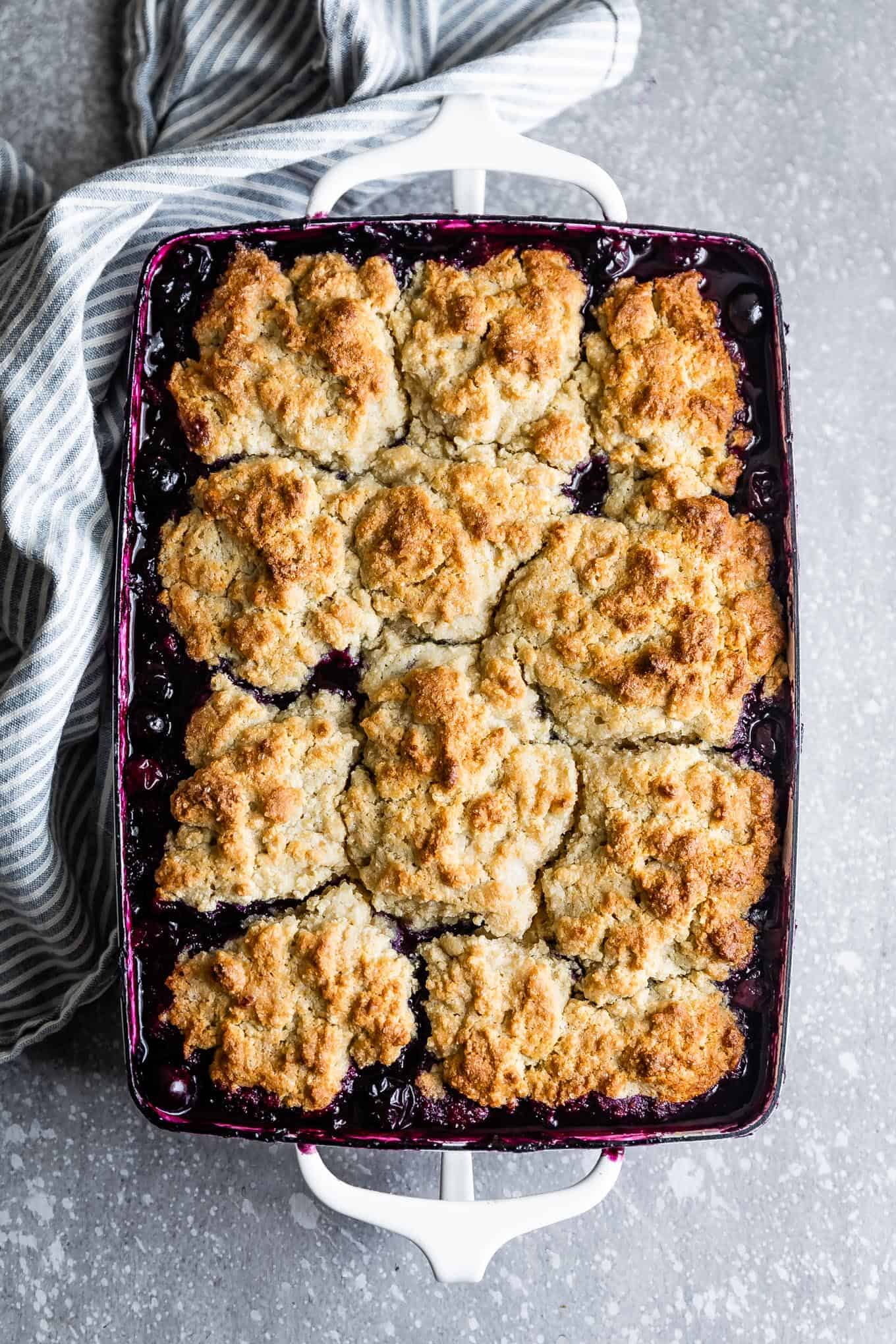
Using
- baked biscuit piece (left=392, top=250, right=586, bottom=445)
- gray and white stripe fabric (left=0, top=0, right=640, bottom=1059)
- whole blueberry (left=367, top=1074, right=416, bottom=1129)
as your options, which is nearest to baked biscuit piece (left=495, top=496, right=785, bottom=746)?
baked biscuit piece (left=392, top=250, right=586, bottom=445)

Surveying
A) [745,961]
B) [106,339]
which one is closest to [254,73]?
[106,339]

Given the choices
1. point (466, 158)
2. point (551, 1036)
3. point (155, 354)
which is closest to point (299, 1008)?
point (551, 1036)

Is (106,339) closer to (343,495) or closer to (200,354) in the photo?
(200,354)

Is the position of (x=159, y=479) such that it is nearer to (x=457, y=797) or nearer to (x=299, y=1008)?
(x=457, y=797)

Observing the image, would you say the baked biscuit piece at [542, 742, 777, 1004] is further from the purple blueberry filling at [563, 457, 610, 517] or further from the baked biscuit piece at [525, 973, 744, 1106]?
the purple blueberry filling at [563, 457, 610, 517]

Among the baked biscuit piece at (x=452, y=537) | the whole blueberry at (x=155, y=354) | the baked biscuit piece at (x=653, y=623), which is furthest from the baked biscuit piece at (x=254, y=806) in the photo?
the whole blueberry at (x=155, y=354)
